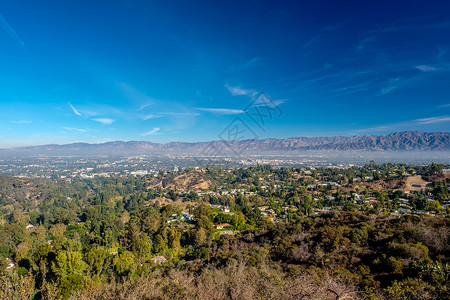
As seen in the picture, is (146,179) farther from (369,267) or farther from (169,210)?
(369,267)

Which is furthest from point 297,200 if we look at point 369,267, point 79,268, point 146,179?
point 146,179

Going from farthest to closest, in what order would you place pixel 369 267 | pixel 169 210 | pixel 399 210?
pixel 169 210 → pixel 399 210 → pixel 369 267

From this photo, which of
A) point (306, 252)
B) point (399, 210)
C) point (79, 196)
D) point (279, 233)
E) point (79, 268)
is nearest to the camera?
point (306, 252)

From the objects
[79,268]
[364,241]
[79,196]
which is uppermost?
[364,241]

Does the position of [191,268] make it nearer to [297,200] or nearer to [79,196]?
[297,200]

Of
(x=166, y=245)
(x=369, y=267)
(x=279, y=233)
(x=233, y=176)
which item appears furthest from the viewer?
(x=233, y=176)

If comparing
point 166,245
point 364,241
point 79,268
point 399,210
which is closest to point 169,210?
point 166,245

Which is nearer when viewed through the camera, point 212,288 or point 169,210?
point 212,288

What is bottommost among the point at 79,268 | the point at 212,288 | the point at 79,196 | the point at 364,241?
the point at 79,196

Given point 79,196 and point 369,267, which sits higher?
point 369,267
